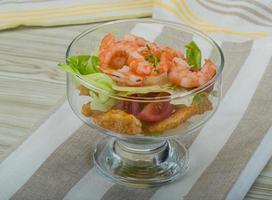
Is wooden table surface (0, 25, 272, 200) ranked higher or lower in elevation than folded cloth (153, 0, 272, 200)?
lower

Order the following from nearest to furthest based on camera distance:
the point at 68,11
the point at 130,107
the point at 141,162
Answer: the point at 130,107 → the point at 141,162 → the point at 68,11

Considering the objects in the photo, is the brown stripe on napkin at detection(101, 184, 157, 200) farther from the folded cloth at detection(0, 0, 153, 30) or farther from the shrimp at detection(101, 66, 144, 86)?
the folded cloth at detection(0, 0, 153, 30)

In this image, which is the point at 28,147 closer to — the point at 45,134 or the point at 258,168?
the point at 45,134

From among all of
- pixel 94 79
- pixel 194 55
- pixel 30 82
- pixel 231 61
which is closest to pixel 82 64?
pixel 94 79

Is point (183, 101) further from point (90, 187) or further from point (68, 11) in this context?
point (68, 11)

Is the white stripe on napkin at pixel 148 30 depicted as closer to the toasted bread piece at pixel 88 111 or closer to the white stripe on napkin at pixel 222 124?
the white stripe on napkin at pixel 222 124

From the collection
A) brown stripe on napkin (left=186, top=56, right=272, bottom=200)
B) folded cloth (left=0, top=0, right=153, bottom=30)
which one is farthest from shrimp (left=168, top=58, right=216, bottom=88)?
folded cloth (left=0, top=0, right=153, bottom=30)
